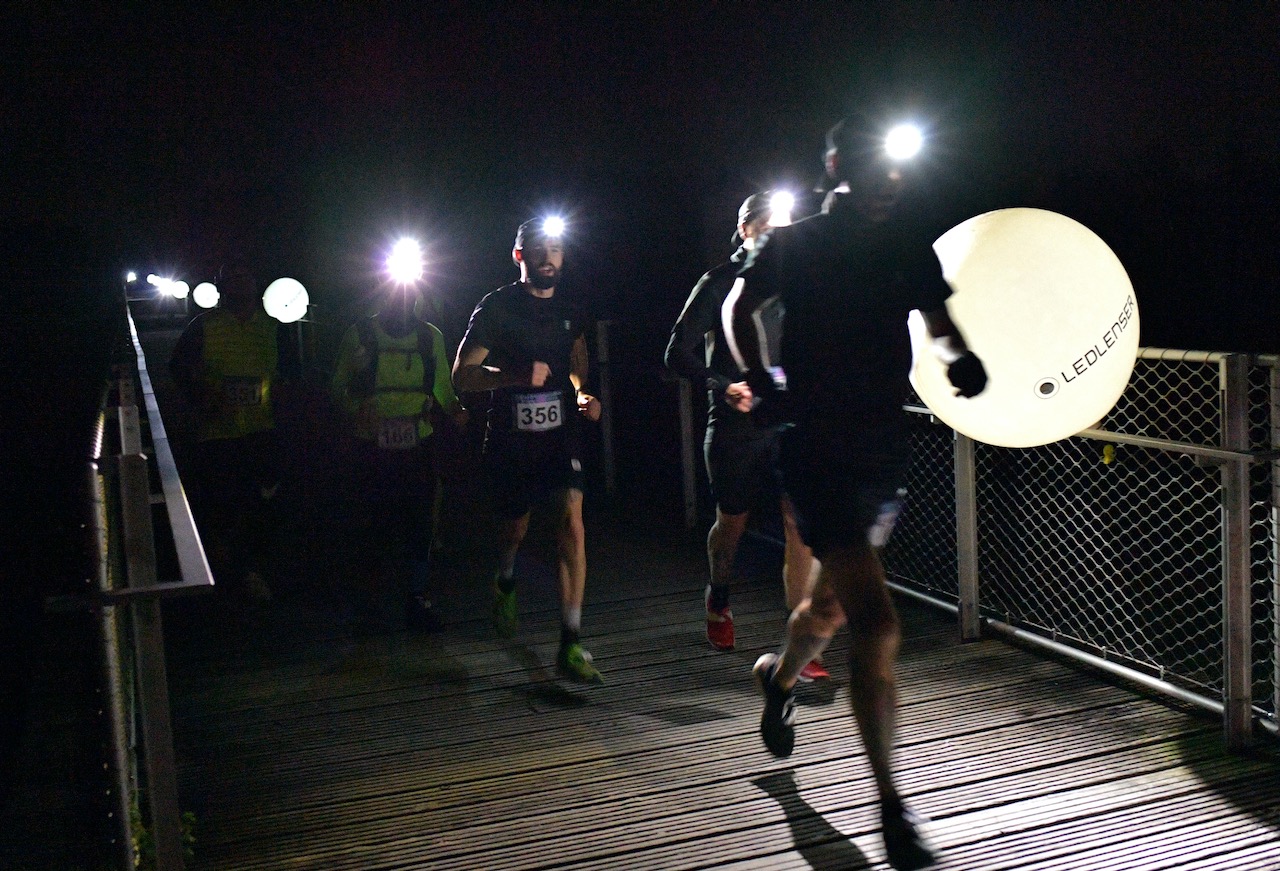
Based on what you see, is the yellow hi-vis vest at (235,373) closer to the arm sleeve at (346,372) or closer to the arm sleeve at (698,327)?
the arm sleeve at (346,372)

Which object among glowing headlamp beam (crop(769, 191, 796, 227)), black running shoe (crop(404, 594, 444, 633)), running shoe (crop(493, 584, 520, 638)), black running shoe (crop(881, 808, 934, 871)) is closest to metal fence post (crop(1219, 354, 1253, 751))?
black running shoe (crop(881, 808, 934, 871))

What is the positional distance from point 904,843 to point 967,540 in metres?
2.40

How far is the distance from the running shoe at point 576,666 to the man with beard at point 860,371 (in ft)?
6.09

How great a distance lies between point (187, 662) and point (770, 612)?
2899mm

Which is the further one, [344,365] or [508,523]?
[344,365]

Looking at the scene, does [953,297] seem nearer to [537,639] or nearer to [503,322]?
[503,322]

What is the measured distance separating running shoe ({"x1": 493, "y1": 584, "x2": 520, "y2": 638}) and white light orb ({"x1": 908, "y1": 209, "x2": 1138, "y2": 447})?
2.43 m

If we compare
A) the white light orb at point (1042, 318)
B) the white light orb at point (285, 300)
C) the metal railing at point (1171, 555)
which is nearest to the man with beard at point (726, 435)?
the metal railing at point (1171, 555)

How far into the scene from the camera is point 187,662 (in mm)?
5406

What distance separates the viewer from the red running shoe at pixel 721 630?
5160 millimetres

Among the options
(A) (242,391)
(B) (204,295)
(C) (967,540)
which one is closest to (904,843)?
(C) (967,540)

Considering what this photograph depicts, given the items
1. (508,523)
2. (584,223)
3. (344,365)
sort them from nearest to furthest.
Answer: (508,523)
(344,365)
(584,223)

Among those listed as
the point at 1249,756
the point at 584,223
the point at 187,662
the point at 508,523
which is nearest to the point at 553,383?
the point at 508,523

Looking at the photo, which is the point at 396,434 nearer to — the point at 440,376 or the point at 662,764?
the point at 440,376
